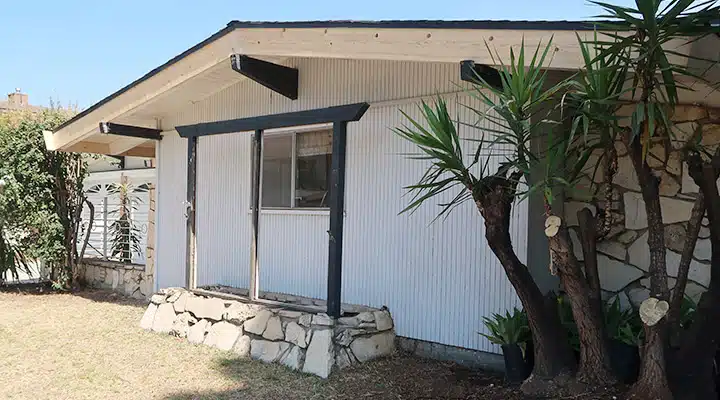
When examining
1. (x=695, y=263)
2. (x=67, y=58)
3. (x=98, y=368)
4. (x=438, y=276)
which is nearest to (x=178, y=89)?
(x=98, y=368)

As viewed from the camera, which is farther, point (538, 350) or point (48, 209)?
point (48, 209)

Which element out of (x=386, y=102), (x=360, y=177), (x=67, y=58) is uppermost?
(x=67, y=58)

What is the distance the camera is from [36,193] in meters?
9.03

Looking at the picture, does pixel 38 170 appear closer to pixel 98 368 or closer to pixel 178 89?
pixel 178 89

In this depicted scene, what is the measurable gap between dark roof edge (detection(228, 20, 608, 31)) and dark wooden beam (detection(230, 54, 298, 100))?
409mm

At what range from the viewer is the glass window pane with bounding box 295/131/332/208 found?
6195mm

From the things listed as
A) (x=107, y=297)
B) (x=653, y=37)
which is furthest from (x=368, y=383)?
(x=107, y=297)

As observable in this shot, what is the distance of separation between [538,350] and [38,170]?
8.27 meters

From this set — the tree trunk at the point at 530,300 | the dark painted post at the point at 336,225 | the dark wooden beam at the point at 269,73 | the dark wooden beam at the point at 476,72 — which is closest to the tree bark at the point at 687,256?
the tree trunk at the point at 530,300

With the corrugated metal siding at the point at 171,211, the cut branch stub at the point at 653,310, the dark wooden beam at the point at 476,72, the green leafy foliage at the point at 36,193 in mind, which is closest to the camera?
the cut branch stub at the point at 653,310

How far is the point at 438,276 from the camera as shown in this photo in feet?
17.3

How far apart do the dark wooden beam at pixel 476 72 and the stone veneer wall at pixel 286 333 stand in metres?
2.37

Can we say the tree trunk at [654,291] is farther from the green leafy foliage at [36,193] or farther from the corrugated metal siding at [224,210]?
the green leafy foliage at [36,193]

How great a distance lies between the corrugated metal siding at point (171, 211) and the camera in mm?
7883
